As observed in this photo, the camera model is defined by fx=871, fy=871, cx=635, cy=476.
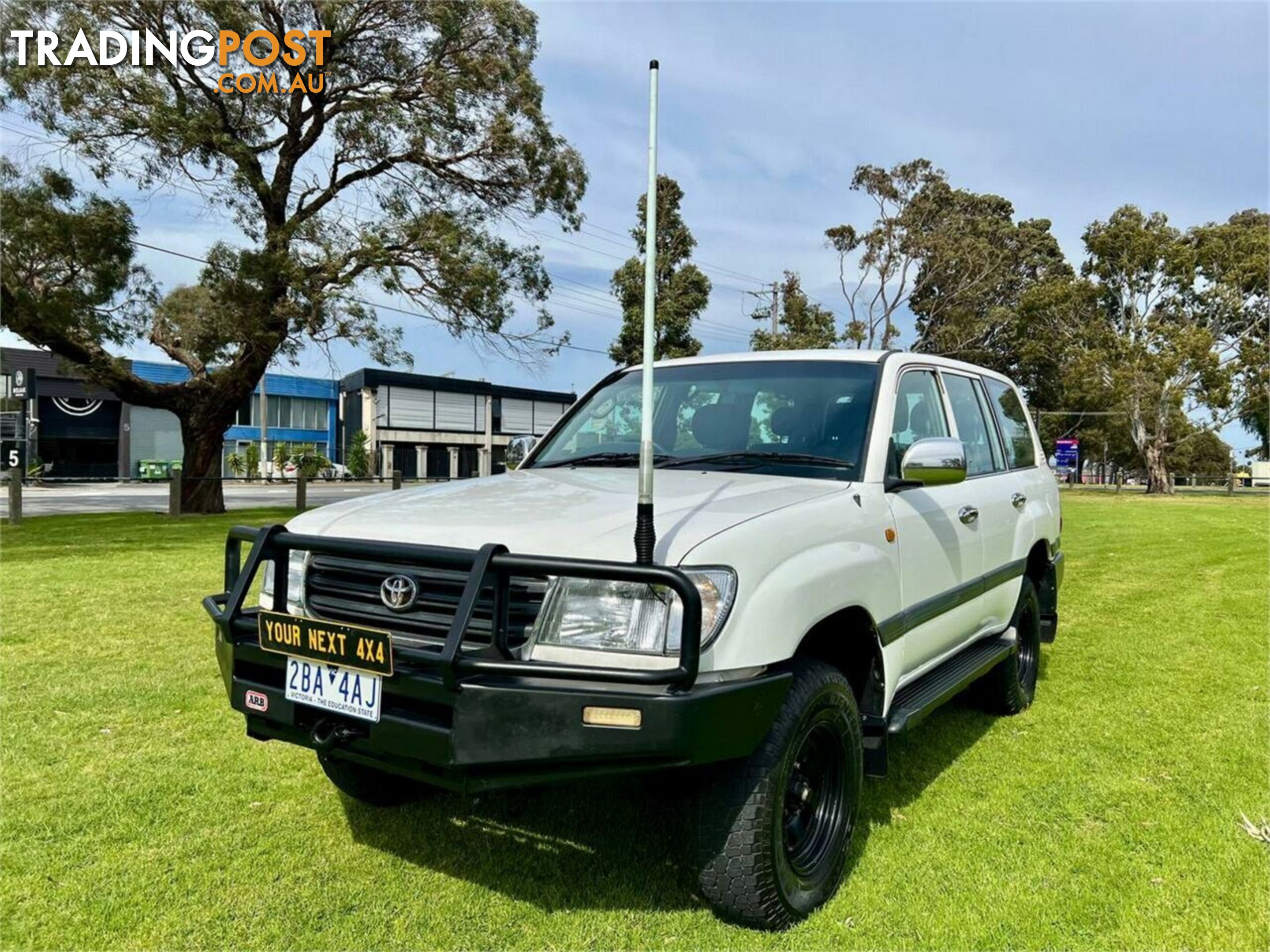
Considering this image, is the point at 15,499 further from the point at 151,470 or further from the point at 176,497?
the point at 151,470

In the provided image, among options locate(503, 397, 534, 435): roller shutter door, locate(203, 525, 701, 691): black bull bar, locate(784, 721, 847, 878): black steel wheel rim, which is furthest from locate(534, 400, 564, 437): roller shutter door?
locate(203, 525, 701, 691): black bull bar

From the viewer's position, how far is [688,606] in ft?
7.05

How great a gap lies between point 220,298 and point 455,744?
16.1 meters

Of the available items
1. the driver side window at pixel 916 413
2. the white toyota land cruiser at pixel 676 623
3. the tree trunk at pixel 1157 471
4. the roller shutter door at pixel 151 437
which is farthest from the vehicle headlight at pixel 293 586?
the roller shutter door at pixel 151 437

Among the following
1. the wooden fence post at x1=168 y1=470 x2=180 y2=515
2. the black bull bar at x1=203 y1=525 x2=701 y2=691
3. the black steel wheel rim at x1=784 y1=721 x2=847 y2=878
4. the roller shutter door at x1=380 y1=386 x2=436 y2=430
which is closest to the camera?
the black bull bar at x1=203 y1=525 x2=701 y2=691

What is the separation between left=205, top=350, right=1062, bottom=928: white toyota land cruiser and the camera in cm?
223

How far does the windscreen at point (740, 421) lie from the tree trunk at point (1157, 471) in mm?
40526

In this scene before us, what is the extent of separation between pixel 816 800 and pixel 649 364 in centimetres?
152

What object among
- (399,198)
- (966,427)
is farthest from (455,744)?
(399,198)

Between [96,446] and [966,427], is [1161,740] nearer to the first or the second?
[966,427]

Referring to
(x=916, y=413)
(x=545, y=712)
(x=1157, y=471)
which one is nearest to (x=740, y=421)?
(x=916, y=413)

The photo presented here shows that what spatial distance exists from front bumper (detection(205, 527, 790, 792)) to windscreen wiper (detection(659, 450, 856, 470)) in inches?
43.5

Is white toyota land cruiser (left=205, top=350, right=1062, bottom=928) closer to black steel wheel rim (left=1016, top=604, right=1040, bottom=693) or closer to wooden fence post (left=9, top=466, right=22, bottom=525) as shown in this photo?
black steel wheel rim (left=1016, top=604, right=1040, bottom=693)

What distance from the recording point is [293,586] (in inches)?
115
